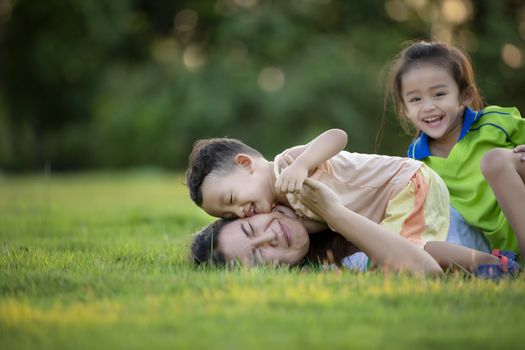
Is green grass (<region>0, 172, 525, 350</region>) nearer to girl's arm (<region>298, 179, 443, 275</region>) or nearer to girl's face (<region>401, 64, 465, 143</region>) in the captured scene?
girl's arm (<region>298, 179, 443, 275</region>)

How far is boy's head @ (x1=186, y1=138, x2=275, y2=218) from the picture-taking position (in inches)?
128

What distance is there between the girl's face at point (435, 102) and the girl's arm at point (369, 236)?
113 cm

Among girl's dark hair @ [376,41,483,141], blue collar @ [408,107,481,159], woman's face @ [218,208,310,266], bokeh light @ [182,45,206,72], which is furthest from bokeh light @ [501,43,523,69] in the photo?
woman's face @ [218,208,310,266]

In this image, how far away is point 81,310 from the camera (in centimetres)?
220

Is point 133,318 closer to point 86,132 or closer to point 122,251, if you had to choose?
point 122,251

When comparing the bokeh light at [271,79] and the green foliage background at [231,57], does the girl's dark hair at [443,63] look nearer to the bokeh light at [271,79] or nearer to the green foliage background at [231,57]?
the green foliage background at [231,57]

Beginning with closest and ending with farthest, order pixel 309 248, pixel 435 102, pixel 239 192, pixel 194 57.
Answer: pixel 239 192 < pixel 309 248 < pixel 435 102 < pixel 194 57

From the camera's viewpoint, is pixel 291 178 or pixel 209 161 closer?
pixel 291 178

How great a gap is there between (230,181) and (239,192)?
0.07m

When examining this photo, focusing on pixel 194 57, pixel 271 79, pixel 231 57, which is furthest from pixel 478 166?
pixel 194 57

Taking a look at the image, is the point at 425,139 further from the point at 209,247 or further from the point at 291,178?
the point at 209,247

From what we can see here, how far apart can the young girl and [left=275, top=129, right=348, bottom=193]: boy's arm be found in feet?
2.85

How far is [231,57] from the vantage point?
21.1 meters

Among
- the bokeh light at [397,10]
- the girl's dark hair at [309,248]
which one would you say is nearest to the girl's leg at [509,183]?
the girl's dark hair at [309,248]
